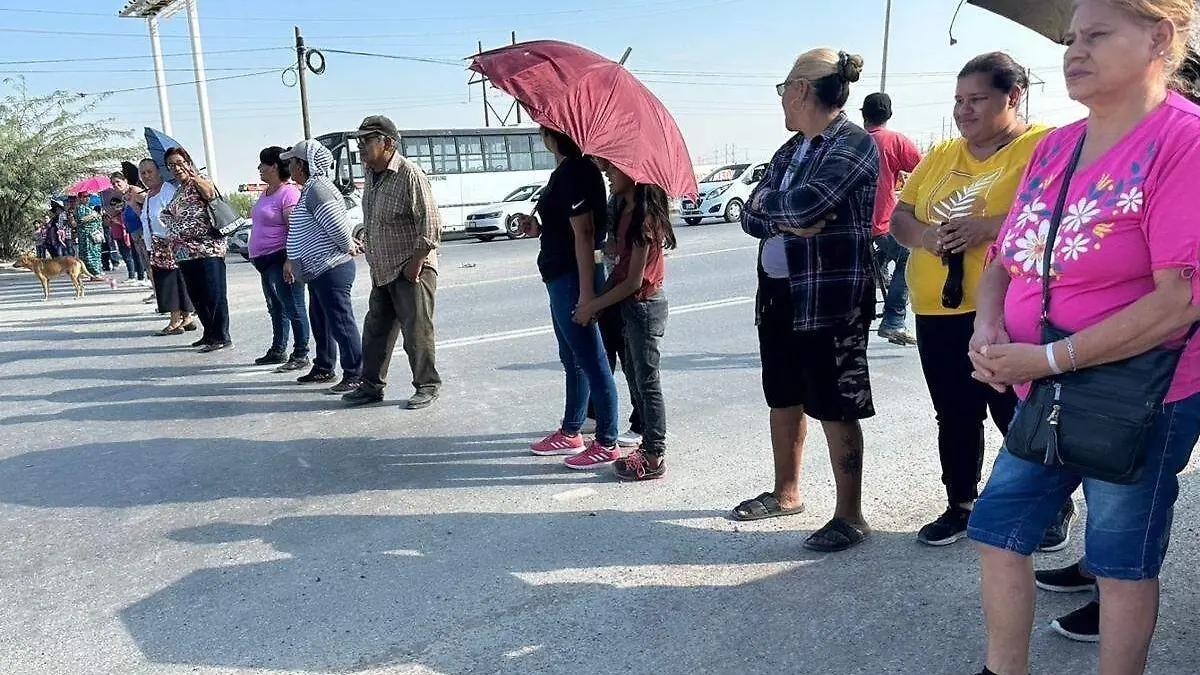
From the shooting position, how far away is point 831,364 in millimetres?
3252

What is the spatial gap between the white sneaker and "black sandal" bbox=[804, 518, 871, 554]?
148 cm

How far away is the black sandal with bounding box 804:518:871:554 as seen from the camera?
130 inches

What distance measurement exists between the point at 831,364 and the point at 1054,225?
1.34 m

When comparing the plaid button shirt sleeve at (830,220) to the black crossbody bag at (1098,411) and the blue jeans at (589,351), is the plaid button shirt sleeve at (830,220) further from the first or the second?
the blue jeans at (589,351)

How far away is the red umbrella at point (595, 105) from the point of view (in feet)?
12.3

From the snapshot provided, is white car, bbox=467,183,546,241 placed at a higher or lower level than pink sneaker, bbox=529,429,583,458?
higher

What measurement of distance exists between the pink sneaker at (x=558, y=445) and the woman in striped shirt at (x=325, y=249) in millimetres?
2019

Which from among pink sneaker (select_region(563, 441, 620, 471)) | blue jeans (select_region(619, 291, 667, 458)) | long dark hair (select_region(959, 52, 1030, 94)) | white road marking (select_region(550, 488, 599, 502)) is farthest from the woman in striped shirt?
long dark hair (select_region(959, 52, 1030, 94))

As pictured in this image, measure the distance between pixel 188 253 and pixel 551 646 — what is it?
6336 mm

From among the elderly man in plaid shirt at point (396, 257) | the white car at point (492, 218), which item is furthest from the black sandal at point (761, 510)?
the white car at point (492, 218)

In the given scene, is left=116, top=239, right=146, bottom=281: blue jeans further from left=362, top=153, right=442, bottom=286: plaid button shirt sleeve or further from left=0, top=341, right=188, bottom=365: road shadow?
left=362, top=153, right=442, bottom=286: plaid button shirt sleeve

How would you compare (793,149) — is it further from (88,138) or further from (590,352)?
(88,138)

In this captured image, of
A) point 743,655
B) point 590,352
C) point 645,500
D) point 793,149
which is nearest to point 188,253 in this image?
point 590,352

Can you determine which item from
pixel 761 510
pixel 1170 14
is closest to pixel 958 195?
pixel 1170 14
